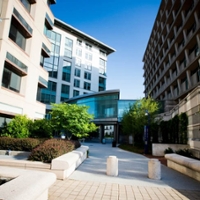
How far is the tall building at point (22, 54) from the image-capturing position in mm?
14253

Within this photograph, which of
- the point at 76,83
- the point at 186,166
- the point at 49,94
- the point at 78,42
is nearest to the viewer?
the point at 186,166

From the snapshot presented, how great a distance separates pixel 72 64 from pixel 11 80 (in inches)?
1562

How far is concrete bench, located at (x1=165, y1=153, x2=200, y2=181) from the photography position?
701 cm

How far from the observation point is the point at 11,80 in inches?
Answer: 636

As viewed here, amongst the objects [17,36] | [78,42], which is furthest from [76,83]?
[17,36]

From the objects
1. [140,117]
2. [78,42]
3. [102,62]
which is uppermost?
[78,42]

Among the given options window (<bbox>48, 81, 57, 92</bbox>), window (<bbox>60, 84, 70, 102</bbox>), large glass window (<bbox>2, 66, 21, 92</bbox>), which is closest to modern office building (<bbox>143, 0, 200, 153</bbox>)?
large glass window (<bbox>2, 66, 21, 92</bbox>)

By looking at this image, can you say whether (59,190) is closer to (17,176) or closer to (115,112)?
(17,176)

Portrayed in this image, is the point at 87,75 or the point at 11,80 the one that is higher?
the point at 87,75

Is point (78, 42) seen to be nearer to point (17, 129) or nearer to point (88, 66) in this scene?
point (88, 66)

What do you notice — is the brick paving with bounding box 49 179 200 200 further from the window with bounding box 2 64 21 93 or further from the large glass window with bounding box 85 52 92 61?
the large glass window with bounding box 85 52 92 61

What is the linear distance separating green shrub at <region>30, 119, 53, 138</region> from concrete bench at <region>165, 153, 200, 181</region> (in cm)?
960

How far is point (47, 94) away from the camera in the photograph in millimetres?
48688

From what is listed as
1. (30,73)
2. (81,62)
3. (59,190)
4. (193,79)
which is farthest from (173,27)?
(81,62)
